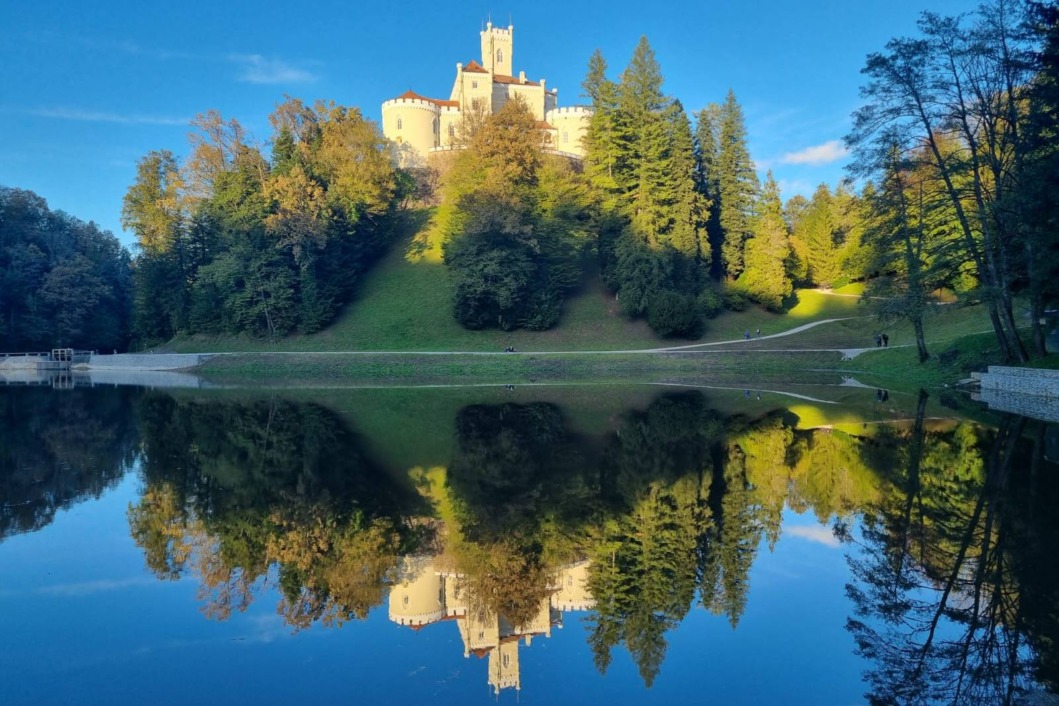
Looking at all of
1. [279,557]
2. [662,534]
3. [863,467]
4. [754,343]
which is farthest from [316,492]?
[754,343]

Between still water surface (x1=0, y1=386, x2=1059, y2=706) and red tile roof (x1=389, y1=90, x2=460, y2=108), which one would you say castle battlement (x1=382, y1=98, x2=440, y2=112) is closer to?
red tile roof (x1=389, y1=90, x2=460, y2=108)

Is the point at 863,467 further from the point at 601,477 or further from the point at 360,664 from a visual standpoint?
the point at 360,664

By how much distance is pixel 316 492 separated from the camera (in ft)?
32.0

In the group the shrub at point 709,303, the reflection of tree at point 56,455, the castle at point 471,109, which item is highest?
the castle at point 471,109

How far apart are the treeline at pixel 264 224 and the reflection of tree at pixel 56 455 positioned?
2323 centimetres

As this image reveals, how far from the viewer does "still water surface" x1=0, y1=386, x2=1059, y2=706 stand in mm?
4730

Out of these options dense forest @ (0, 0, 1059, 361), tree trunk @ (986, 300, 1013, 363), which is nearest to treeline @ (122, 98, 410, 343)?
dense forest @ (0, 0, 1059, 361)

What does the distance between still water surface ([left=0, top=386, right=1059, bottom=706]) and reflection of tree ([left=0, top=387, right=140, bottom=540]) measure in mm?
109

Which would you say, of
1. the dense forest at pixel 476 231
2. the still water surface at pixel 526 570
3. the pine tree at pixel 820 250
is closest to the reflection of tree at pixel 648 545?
the still water surface at pixel 526 570

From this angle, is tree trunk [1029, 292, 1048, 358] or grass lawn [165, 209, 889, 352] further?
grass lawn [165, 209, 889, 352]

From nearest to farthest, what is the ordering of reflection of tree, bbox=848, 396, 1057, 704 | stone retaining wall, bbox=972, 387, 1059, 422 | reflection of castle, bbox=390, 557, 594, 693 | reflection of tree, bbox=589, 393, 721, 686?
reflection of tree, bbox=848, 396, 1057, 704
reflection of castle, bbox=390, 557, 594, 693
reflection of tree, bbox=589, 393, 721, 686
stone retaining wall, bbox=972, 387, 1059, 422

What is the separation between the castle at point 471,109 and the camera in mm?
67250

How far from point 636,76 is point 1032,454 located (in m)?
44.1

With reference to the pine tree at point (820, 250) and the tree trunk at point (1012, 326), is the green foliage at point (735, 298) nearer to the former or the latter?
the pine tree at point (820, 250)
